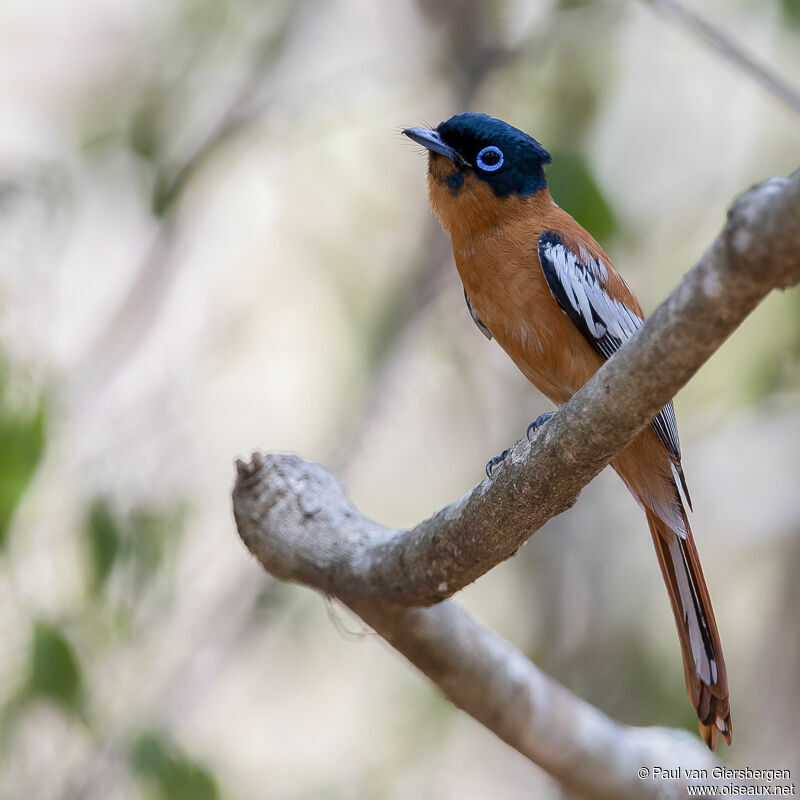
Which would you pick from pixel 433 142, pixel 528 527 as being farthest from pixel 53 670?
pixel 433 142

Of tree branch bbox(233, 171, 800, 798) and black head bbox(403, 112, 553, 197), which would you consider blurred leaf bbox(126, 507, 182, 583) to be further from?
black head bbox(403, 112, 553, 197)

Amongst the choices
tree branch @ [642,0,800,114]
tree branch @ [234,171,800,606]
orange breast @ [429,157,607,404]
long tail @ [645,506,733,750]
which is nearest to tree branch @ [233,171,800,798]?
tree branch @ [234,171,800,606]

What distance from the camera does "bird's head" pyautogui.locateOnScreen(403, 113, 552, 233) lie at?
3607mm

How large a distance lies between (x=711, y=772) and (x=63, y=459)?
2.82 metres

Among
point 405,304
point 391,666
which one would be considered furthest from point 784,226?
point 391,666

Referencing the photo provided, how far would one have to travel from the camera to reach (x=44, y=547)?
4.26 meters

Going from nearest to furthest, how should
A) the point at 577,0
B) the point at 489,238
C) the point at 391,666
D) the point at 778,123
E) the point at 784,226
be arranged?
1. the point at 784,226
2. the point at 489,238
3. the point at 577,0
4. the point at 778,123
5. the point at 391,666

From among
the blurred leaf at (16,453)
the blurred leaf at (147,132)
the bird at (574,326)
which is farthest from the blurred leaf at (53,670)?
the blurred leaf at (147,132)

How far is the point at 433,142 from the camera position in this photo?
3648 mm

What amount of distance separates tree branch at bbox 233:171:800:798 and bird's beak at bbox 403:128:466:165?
1231 mm

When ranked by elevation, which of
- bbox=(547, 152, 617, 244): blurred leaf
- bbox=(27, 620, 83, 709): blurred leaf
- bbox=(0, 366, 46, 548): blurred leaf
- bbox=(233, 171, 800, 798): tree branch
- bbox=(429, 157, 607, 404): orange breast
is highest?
bbox=(547, 152, 617, 244): blurred leaf

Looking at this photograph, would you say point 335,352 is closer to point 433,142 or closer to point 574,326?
point 433,142

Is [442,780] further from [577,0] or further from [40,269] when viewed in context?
[577,0]

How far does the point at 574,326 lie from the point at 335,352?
10.5ft
